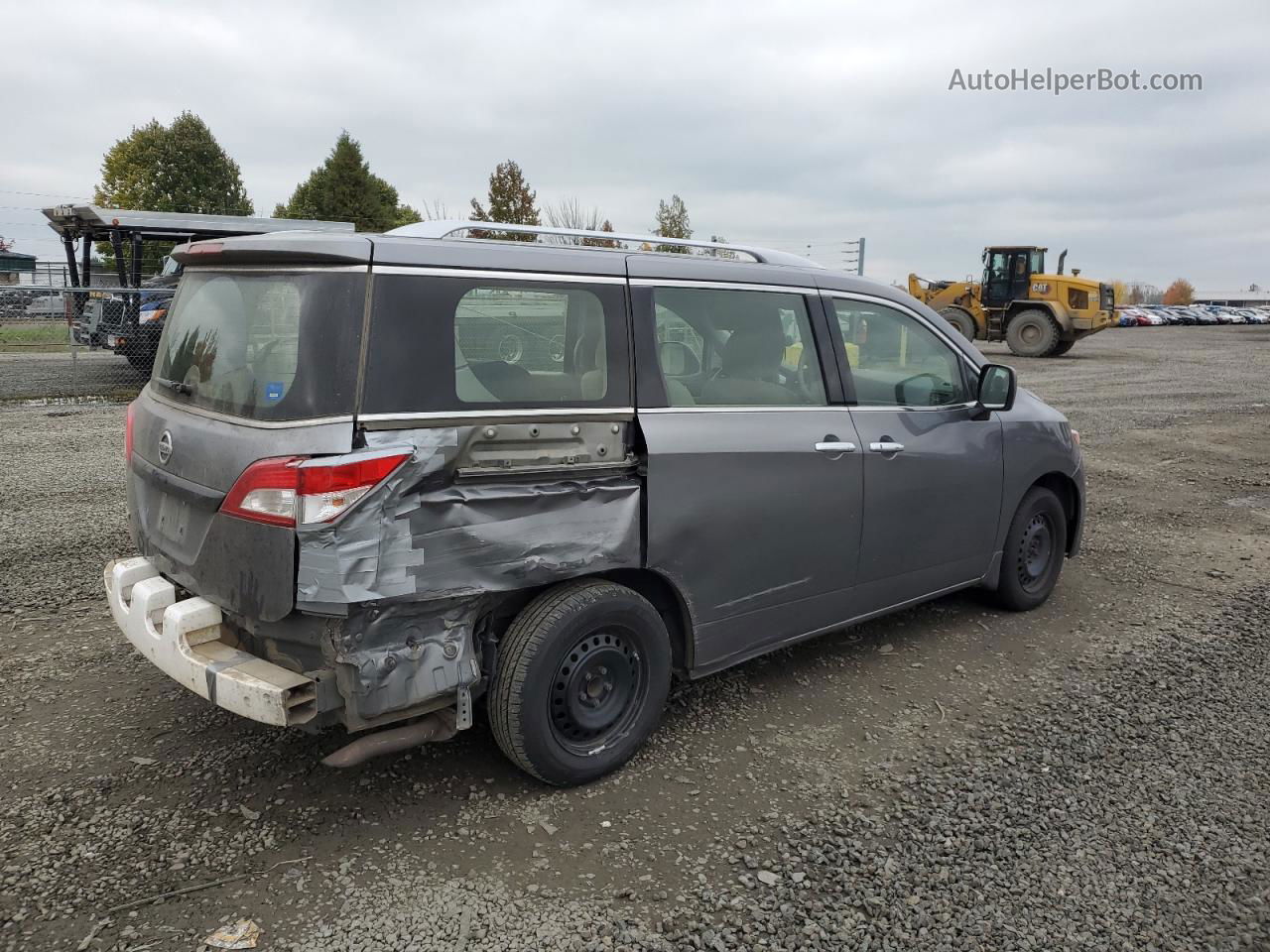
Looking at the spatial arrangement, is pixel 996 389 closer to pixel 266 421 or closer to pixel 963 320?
pixel 266 421

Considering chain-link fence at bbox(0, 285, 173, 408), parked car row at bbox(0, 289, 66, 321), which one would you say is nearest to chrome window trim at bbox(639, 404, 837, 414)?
chain-link fence at bbox(0, 285, 173, 408)

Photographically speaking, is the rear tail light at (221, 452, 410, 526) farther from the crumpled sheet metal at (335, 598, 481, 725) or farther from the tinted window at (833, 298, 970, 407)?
the tinted window at (833, 298, 970, 407)

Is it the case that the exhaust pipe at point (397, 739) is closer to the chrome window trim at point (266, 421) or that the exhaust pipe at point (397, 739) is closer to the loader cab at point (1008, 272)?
the chrome window trim at point (266, 421)

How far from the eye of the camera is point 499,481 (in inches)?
115

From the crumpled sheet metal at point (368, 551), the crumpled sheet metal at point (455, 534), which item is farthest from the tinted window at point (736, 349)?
the crumpled sheet metal at point (368, 551)

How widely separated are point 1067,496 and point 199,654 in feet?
15.3

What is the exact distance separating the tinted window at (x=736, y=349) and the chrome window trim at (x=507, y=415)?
0.95ft

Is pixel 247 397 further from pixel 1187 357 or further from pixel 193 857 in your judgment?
pixel 1187 357

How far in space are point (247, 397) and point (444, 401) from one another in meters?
0.64

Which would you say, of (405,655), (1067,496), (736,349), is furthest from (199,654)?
(1067,496)

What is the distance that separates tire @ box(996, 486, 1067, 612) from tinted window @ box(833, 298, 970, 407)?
34.1 inches

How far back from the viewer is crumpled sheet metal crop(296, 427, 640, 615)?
104 inches

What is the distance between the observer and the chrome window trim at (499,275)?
9.29 feet

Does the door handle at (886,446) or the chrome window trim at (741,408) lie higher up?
the chrome window trim at (741,408)
